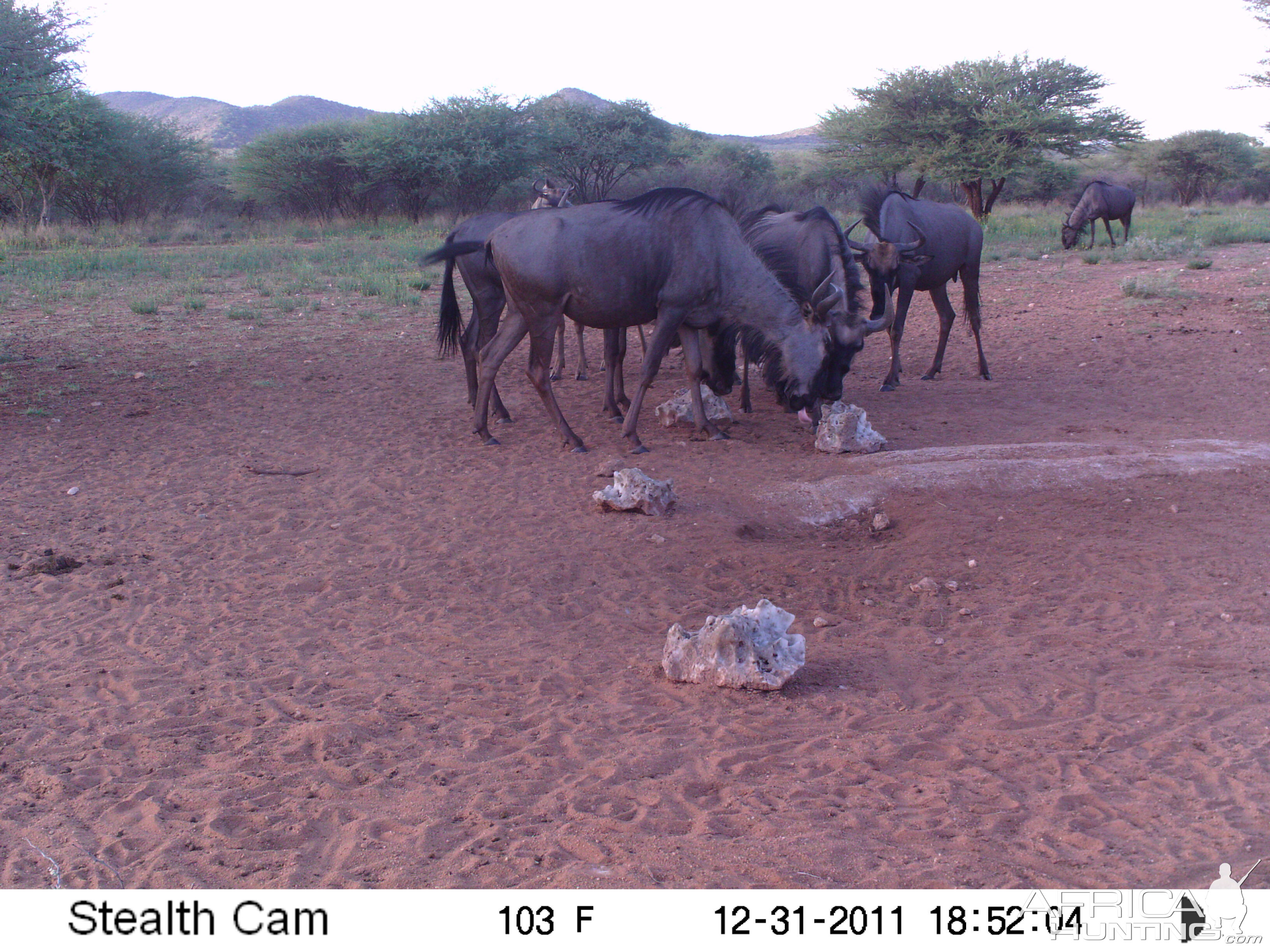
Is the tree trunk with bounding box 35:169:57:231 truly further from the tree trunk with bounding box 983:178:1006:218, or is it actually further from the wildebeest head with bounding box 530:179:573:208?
the tree trunk with bounding box 983:178:1006:218

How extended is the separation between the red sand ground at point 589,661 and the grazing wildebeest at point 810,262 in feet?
3.35

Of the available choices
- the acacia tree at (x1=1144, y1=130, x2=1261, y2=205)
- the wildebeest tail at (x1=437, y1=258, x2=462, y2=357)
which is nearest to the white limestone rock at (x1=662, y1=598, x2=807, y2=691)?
the wildebeest tail at (x1=437, y1=258, x2=462, y2=357)

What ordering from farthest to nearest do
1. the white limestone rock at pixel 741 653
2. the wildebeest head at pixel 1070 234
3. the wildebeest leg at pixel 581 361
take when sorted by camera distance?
the wildebeest head at pixel 1070 234 → the wildebeest leg at pixel 581 361 → the white limestone rock at pixel 741 653

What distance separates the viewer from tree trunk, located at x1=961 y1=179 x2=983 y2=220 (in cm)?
2616

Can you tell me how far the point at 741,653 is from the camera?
148 inches

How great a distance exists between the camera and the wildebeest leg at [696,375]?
23.8ft

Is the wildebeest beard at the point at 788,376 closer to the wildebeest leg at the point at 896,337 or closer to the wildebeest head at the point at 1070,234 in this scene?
the wildebeest leg at the point at 896,337

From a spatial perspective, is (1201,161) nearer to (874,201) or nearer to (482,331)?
(874,201)

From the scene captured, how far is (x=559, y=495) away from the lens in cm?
619

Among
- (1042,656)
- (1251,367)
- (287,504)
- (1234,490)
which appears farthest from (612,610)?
(1251,367)

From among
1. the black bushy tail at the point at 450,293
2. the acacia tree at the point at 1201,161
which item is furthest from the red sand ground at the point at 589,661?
the acacia tree at the point at 1201,161

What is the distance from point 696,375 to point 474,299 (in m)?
2.02

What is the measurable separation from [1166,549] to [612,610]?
3015 mm

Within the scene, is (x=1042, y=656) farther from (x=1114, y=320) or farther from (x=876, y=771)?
(x=1114, y=320)
